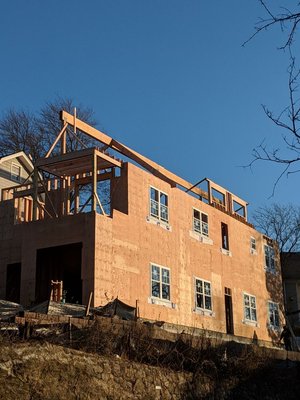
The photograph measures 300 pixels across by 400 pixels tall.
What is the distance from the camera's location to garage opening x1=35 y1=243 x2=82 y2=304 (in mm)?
25766

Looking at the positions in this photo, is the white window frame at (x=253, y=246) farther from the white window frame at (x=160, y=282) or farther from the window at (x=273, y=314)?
the white window frame at (x=160, y=282)

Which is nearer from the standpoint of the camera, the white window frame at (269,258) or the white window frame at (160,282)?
the white window frame at (160,282)

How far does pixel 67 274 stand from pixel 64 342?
16193mm

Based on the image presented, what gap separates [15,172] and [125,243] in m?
14.2

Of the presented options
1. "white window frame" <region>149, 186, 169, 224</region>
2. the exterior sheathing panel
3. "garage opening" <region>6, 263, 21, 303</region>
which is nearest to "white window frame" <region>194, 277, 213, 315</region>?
the exterior sheathing panel

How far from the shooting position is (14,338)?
11.3 m

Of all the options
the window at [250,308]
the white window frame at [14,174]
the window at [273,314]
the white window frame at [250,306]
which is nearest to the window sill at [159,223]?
the white window frame at [250,306]

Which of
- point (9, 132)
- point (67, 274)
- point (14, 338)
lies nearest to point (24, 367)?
point (14, 338)

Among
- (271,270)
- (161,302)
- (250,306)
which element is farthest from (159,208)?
(271,270)

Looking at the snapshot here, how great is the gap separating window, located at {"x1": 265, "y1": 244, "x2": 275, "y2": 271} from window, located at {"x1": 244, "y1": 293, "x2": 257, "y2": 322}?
3.49m

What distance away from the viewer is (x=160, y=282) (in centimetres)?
2634

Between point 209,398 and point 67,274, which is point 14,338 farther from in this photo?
point 67,274

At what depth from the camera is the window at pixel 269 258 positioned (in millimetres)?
37688

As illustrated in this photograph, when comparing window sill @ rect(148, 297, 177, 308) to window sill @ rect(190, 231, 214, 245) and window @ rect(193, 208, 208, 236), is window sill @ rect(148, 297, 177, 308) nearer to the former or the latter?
window sill @ rect(190, 231, 214, 245)
